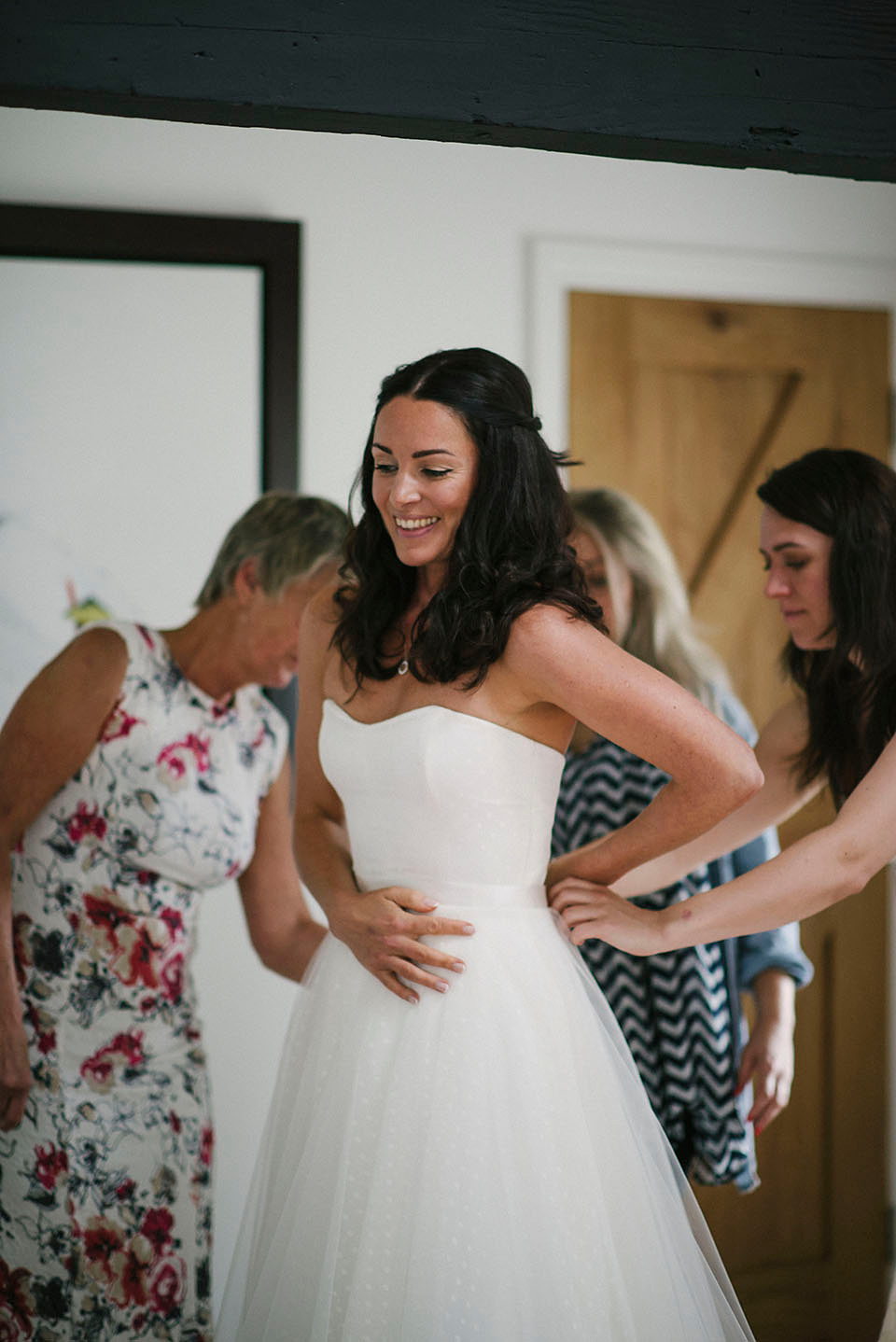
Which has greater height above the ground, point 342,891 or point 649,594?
point 649,594

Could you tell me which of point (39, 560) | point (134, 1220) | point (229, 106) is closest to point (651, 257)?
point (39, 560)

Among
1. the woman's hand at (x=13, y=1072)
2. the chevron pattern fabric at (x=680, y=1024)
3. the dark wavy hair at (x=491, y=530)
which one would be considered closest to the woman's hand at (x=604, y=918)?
the dark wavy hair at (x=491, y=530)

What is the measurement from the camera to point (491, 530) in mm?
1590

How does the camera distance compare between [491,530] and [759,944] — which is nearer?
[491,530]

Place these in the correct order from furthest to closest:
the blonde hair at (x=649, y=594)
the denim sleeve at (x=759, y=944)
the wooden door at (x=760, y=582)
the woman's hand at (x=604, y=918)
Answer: the wooden door at (x=760, y=582) → the blonde hair at (x=649, y=594) → the denim sleeve at (x=759, y=944) → the woman's hand at (x=604, y=918)

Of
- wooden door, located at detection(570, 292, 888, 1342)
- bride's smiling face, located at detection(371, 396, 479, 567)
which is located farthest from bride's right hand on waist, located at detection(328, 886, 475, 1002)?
wooden door, located at detection(570, 292, 888, 1342)

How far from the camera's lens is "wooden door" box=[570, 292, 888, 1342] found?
3.05m

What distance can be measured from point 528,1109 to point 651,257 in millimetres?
2135

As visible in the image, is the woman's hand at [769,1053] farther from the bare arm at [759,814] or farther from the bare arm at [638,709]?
the bare arm at [638,709]

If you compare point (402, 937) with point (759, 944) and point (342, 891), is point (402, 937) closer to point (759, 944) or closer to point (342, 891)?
point (342, 891)

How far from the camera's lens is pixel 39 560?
2.66m

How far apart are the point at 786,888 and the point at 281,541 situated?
955 mm

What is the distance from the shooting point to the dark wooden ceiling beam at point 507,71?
1363 millimetres

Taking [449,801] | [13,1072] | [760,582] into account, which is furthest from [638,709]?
[760,582]
